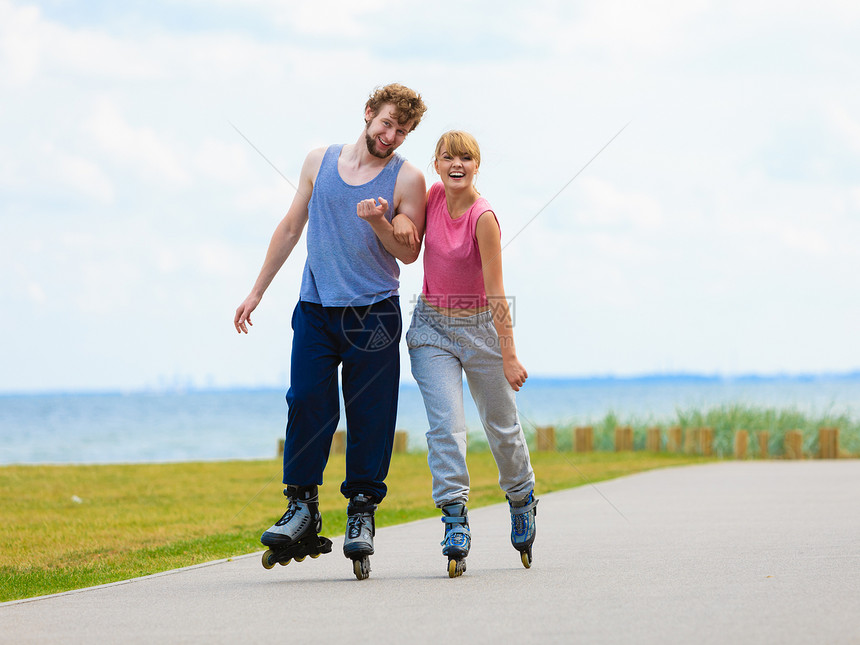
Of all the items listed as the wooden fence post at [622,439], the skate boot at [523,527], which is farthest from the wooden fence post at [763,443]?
the skate boot at [523,527]

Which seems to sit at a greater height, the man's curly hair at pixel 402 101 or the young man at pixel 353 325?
the man's curly hair at pixel 402 101

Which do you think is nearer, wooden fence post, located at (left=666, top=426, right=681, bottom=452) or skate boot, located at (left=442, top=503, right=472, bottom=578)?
skate boot, located at (left=442, top=503, right=472, bottom=578)

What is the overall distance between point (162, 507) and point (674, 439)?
29.0 feet

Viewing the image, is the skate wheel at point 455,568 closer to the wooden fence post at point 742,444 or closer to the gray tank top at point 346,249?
the gray tank top at point 346,249

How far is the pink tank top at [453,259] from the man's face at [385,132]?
1.18 feet

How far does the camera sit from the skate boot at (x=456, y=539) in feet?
16.5

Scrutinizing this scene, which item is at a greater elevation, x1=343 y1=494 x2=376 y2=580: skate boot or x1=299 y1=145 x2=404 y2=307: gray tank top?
x1=299 y1=145 x2=404 y2=307: gray tank top

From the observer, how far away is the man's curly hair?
5121 millimetres

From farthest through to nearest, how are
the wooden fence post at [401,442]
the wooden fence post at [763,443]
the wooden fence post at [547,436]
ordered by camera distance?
the wooden fence post at [401,442] → the wooden fence post at [547,436] → the wooden fence post at [763,443]

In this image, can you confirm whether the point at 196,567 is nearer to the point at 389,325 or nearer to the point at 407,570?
the point at 407,570

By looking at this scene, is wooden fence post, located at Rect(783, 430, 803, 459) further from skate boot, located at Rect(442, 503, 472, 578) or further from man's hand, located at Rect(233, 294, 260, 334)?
man's hand, located at Rect(233, 294, 260, 334)

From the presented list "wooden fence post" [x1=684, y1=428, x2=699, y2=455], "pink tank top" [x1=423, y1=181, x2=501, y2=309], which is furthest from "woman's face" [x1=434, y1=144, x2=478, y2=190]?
"wooden fence post" [x1=684, y1=428, x2=699, y2=455]

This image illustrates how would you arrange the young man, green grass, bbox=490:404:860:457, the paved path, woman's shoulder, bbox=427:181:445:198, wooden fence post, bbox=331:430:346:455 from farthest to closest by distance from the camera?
wooden fence post, bbox=331:430:346:455, green grass, bbox=490:404:860:457, woman's shoulder, bbox=427:181:445:198, the young man, the paved path

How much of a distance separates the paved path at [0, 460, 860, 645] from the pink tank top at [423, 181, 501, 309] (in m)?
1.33
